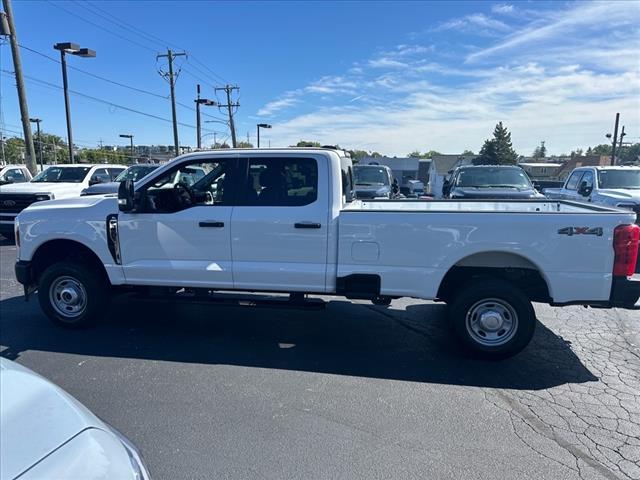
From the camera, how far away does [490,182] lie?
1086 centimetres

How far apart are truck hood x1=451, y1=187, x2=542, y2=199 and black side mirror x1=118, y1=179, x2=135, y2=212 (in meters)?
7.56

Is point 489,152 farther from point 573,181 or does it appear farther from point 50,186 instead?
point 50,186

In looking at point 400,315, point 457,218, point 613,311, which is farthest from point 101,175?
point 613,311

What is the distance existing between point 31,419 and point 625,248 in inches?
176

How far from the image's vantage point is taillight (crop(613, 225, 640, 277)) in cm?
388

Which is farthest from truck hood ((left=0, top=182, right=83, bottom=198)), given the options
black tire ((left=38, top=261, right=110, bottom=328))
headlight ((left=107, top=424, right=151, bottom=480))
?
headlight ((left=107, top=424, right=151, bottom=480))

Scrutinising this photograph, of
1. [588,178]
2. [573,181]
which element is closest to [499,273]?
[588,178]

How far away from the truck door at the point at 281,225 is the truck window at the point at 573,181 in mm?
9697

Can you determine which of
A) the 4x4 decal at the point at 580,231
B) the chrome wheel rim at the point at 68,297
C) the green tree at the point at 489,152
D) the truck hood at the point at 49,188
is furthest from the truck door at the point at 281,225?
the green tree at the point at 489,152

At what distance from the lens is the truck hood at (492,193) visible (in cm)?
966

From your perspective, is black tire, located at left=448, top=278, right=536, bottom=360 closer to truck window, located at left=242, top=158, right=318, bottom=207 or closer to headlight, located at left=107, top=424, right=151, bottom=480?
truck window, located at left=242, top=158, right=318, bottom=207

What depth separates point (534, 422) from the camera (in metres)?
3.31

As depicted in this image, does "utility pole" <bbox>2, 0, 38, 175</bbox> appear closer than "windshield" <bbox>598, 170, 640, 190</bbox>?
No

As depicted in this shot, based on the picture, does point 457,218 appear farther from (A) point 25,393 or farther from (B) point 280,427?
(A) point 25,393
